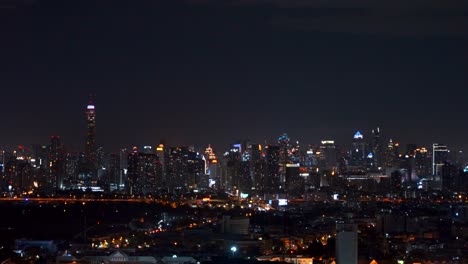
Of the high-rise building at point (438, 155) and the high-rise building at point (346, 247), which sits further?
the high-rise building at point (438, 155)

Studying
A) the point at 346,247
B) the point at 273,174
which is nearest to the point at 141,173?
the point at 273,174

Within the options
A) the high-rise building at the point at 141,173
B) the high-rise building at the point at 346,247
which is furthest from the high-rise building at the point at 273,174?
the high-rise building at the point at 346,247

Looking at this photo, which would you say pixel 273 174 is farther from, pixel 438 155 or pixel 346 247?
pixel 346 247

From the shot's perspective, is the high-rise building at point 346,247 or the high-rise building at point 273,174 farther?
the high-rise building at point 273,174

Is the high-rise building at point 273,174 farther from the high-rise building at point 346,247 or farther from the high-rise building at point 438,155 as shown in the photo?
the high-rise building at point 346,247

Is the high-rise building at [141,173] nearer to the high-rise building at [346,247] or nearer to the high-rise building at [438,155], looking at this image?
the high-rise building at [438,155]

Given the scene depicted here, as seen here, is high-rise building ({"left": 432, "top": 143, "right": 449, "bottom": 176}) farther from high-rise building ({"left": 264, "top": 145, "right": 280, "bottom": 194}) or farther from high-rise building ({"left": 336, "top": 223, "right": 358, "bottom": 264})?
high-rise building ({"left": 336, "top": 223, "right": 358, "bottom": 264})

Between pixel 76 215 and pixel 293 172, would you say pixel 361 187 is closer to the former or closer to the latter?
pixel 293 172

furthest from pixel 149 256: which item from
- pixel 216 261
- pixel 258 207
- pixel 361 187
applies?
pixel 361 187

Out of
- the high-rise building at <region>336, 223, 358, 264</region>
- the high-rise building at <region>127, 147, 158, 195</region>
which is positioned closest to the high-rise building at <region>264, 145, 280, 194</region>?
the high-rise building at <region>127, 147, 158, 195</region>

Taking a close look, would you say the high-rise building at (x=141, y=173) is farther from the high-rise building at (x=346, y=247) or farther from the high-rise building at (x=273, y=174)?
the high-rise building at (x=346, y=247)

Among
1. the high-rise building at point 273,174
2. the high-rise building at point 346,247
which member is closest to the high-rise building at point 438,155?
the high-rise building at point 273,174

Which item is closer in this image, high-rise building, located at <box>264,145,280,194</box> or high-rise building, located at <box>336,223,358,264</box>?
high-rise building, located at <box>336,223,358,264</box>
